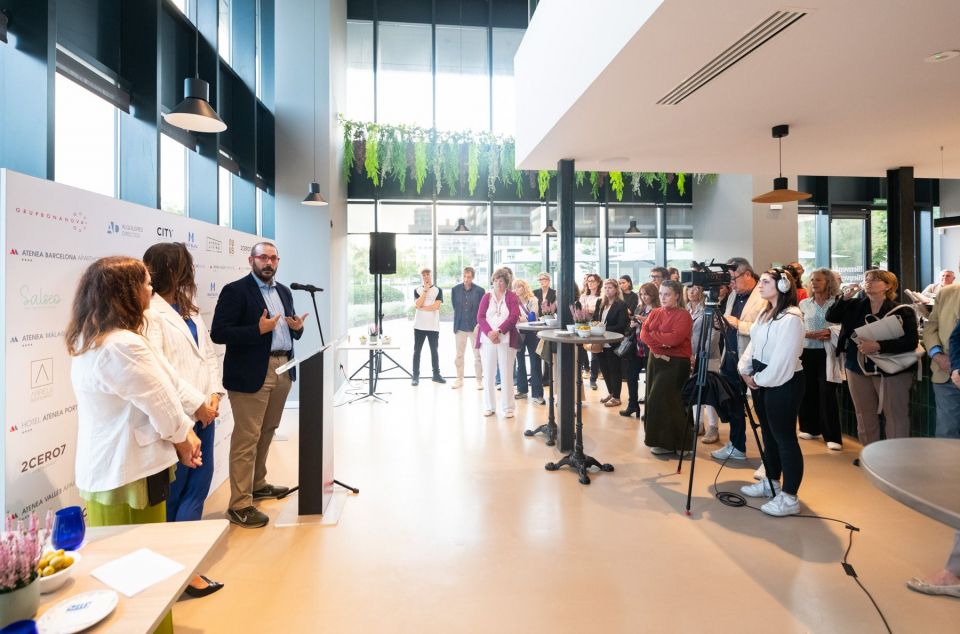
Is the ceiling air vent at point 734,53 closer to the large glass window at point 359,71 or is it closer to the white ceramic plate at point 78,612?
the white ceramic plate at point 78,612

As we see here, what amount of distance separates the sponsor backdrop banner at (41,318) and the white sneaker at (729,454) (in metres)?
4.44

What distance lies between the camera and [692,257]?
9.61m

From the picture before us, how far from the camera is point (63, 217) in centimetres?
218

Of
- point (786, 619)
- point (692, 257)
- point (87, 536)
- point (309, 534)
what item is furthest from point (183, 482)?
point (692, 257)

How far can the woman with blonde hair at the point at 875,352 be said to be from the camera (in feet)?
12.6

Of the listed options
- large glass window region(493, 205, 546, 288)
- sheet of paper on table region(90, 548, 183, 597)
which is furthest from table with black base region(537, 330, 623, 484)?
large glass window region(493, 205, 546, 288)

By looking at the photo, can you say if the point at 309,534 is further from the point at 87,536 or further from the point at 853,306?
the point at 853,306

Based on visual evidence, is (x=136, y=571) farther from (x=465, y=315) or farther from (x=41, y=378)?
(x=465, y=315)

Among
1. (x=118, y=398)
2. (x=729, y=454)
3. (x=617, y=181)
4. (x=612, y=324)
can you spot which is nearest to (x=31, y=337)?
(x=118, y=398)

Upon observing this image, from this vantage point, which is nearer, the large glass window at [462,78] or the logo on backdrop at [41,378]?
the logo on backdrop at [41,378]

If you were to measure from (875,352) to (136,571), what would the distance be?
4767 mm

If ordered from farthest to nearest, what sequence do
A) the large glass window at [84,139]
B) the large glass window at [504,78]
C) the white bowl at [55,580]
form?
the large glass window at [504,78]
the large glass window at [84,139]
the white bowl at [55,580]

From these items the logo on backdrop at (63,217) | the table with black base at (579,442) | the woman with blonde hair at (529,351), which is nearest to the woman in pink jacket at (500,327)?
the woman with blonde hair at (529,351)

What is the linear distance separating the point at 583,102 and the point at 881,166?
409cm
